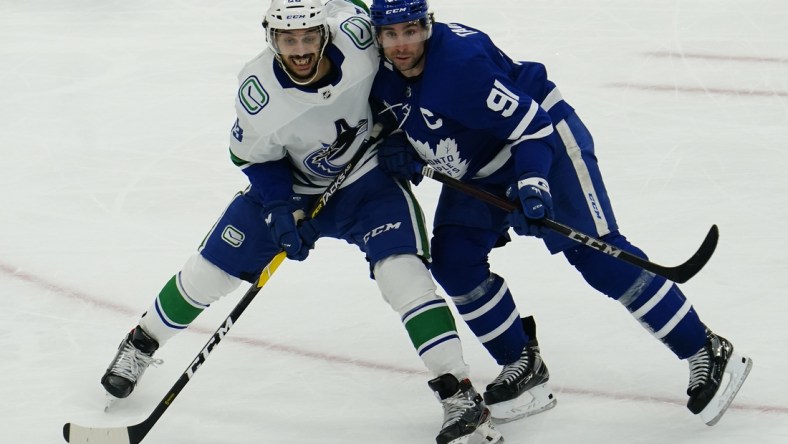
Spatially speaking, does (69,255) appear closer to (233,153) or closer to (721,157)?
(233,153)

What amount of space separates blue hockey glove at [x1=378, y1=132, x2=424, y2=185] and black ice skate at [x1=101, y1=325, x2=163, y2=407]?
88 centimetres

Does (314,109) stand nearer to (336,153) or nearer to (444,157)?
(336,153)

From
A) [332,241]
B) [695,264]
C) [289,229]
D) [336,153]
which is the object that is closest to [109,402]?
[289,229]

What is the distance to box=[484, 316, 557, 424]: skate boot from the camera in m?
3.22

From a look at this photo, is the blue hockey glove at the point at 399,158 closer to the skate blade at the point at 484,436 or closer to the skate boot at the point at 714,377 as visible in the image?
the skate blade at the point at 484,436

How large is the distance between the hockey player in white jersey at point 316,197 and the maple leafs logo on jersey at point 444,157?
0.38 ft

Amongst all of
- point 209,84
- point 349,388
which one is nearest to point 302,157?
point 349,388

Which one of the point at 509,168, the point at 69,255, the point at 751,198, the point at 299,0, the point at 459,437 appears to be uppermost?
the point at 299,0

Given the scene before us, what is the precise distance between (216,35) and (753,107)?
2774 mm

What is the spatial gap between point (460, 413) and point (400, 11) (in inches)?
39.6

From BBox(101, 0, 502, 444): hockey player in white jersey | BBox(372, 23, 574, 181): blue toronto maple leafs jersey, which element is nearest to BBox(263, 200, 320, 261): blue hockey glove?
BBox(101, 0, 502, 444): hockey player in white jersey

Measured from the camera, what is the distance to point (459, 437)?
2.95 m

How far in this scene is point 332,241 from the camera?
14.4ft

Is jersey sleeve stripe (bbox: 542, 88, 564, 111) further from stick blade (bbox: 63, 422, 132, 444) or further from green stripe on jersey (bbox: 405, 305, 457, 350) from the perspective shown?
stick blade (bbox: 63, 422, 132, 444)
